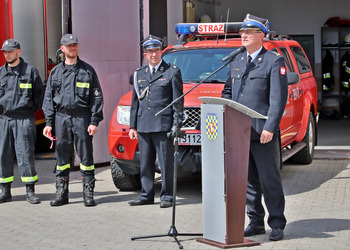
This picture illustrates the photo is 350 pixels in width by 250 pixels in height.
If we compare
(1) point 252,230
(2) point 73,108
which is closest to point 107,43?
(2) point 73,108

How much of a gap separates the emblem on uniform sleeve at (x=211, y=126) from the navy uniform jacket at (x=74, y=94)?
2294mm

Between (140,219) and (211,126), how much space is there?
5.85 ft

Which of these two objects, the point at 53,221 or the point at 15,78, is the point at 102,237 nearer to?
the point at 53,221

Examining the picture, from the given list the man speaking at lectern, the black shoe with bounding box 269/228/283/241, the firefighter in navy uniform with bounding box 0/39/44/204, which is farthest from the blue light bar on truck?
the black shoe with bounding box 269/228/283/241

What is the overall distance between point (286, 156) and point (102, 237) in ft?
11.1

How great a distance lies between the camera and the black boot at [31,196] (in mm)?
8453

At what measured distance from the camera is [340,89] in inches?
748

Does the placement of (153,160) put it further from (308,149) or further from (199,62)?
(308,149)

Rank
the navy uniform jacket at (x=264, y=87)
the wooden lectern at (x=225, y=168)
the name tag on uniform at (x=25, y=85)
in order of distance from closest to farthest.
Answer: the wooden lectern at (x=225, y=168) < the navy uniform jacket at (x=264, y=87) < the name tag on uniform at (x=25, y=85)

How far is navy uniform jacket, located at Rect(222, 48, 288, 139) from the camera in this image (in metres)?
6.27

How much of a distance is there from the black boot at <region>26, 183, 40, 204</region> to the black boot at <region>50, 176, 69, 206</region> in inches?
9.2

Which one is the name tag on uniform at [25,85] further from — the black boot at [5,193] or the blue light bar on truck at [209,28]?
the blue light bar on truck at [209,28]

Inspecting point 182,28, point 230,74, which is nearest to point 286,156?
point 182,28

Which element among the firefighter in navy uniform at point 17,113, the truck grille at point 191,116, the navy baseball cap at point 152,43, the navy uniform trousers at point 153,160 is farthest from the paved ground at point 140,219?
the navy baseball cap at point 152,43
